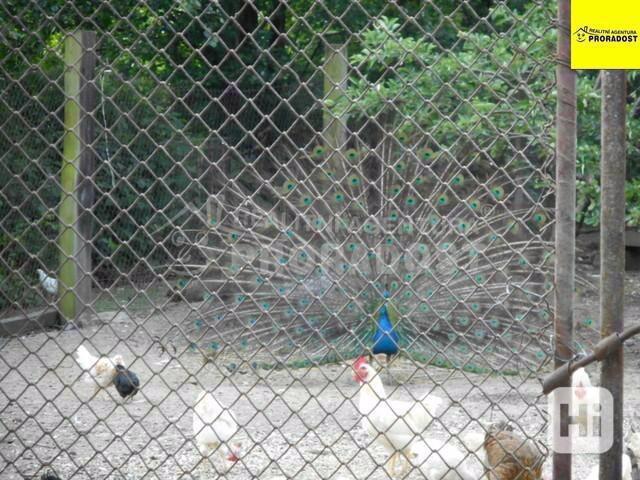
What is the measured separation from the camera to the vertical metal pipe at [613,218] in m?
2.09

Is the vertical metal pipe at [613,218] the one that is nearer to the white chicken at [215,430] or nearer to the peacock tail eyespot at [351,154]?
the white chicken at [215,430]

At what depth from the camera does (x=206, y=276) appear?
26.2 ft

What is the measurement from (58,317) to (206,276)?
4.15ft

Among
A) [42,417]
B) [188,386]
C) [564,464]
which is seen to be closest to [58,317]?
[188,386]

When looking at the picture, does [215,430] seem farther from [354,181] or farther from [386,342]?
[354,181]

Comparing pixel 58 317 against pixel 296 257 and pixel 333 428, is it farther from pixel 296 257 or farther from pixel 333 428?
pixel 333 428

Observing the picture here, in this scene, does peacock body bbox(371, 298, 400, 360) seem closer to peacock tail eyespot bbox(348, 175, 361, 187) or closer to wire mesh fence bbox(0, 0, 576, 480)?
wire mesh fence bbox(0, 0, 576, 480)

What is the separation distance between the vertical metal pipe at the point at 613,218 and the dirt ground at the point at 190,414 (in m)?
A: 1.00

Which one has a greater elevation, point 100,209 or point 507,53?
point 507,53

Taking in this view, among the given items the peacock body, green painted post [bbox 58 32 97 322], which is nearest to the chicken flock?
the peacock body

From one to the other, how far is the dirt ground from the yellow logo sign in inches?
53.6

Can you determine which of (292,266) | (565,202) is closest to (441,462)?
(565,202)

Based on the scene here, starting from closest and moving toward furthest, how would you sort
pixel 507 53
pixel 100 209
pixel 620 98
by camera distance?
1. pixel 620 98
2. pixel 507 53
3. pixel 100 209

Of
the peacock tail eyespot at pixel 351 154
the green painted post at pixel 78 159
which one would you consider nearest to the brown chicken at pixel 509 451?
the peacock tail eyespot at pixel 351 154
